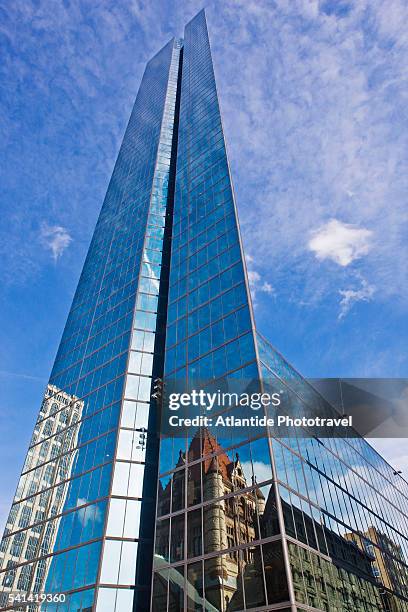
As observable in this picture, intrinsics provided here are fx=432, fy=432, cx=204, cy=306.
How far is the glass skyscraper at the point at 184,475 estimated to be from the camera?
1154 inches

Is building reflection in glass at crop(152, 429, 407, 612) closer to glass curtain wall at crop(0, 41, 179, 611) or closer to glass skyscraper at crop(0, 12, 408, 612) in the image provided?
glass skyscraper at crop(0, 12, 408, 612)

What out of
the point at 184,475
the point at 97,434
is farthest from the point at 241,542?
the point at 97,434

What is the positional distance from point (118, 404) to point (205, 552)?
67.9ft

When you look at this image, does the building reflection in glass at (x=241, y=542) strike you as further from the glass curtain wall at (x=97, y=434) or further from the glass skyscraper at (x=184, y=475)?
the glass curtain wall at (x=97, y=434)

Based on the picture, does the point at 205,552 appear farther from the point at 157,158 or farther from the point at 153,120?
the point at 153,120

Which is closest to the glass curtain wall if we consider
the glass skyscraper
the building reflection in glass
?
the glass skyscraper

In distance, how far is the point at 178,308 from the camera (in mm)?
51219

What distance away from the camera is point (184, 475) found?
3578 centimetres

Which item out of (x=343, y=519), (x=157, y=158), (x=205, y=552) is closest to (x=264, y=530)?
(x=205, y=552)

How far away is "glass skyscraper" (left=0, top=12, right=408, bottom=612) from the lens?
2931 cm

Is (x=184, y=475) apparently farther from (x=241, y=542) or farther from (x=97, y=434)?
(x=97, y=434)

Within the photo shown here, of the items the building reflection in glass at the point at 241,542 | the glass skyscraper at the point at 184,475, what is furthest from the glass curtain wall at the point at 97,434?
the building reflection in glass at the point at 241,542

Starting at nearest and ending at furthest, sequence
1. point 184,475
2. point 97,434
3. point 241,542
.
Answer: point 241,542, point 184,475, point 97,434

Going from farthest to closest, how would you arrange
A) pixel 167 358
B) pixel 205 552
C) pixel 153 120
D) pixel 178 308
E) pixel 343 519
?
pixel 153 120 < pixel 178 308 < pixel 167 358 < pixel 343 519 < pixel 205 552
